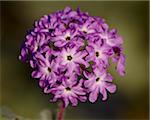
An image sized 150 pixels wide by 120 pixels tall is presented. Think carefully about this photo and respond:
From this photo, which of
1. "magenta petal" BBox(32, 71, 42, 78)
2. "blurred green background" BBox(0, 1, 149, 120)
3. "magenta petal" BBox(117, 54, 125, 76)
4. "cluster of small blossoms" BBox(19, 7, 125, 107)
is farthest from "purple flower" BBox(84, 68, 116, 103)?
"blurred green background" BBox(0, 1, 149, 120)

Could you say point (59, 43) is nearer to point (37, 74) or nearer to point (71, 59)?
point (71, 59)

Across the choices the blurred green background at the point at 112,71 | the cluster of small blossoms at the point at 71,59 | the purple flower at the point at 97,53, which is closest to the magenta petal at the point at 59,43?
the cluster of small blossoms at the point at 71,59

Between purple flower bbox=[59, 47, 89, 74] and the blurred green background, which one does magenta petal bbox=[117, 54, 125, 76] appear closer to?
purple flower bbox=[59, 47, 89, 74]

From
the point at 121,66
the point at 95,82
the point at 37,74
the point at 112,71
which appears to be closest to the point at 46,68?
the point at 37,74

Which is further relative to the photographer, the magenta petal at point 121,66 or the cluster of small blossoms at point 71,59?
the magenta petal at point 121,66

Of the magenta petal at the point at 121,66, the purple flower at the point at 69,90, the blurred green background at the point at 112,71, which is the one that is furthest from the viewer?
the blurred green background at the point at 112,71

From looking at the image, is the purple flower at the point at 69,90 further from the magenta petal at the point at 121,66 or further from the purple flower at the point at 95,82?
the magenta petal at the point at 121,66

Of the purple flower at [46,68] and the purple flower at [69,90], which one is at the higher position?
the purple flower at [46,68]
